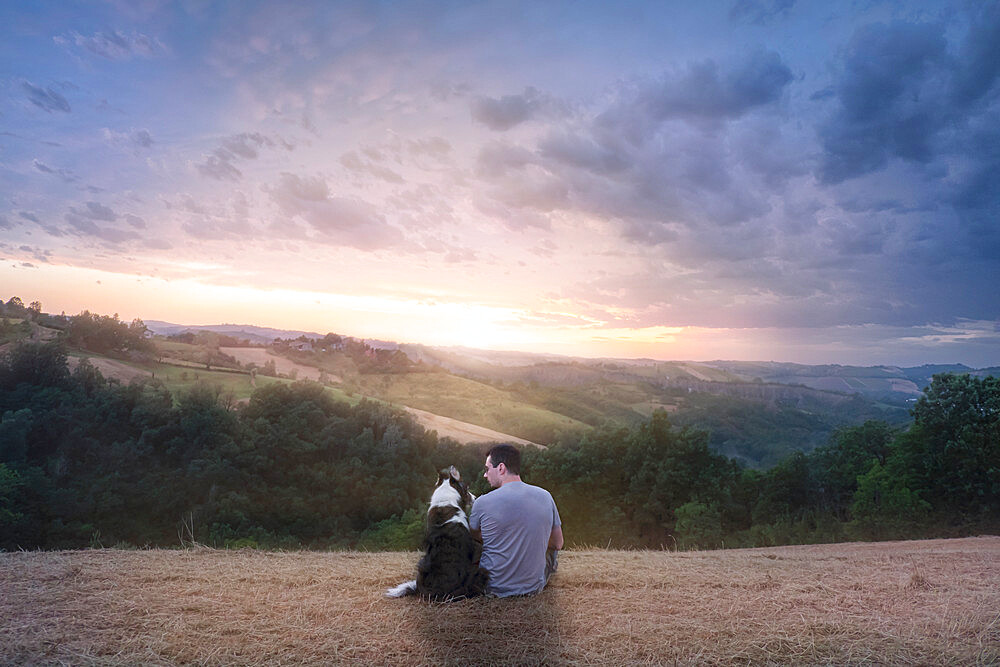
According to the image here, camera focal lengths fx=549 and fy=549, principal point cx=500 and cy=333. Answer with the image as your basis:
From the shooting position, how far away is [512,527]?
4.91 metres

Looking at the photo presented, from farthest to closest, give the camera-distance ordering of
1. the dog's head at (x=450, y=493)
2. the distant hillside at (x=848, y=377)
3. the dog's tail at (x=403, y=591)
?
the distant hillside at (x=848, y=377)
the dog's tail at (x=403, y=591)
the dog's head at (x=450, y=493)

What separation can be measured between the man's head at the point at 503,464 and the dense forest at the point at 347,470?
24.0 m

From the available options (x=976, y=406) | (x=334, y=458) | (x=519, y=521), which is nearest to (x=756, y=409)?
(x=976, y=406)

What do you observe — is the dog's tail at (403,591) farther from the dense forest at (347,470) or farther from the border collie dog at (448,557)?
the dense forest at (347,470)

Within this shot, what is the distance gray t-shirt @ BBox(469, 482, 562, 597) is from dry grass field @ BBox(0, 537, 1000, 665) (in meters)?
0.20

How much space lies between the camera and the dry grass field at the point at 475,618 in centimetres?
405

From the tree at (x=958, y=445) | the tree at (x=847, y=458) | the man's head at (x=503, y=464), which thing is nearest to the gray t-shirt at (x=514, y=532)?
the man's head at (x=503, y=464)

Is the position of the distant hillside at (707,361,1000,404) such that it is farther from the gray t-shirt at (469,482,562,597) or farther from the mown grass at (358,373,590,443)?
the gray t-shirt at (469,482,562,597)

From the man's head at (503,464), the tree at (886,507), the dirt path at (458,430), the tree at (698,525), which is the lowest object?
the tree at (698,525)

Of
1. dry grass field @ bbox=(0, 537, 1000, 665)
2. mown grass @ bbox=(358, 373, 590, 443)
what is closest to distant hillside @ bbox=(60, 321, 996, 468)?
mown grass @ bbox=(358, 373, 590, 443)

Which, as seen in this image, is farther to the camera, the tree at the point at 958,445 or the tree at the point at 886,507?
the tree at the point at 958,445

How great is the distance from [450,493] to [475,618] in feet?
3.50

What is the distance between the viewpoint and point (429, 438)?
41906 mm

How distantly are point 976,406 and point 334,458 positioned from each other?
1469 inches
